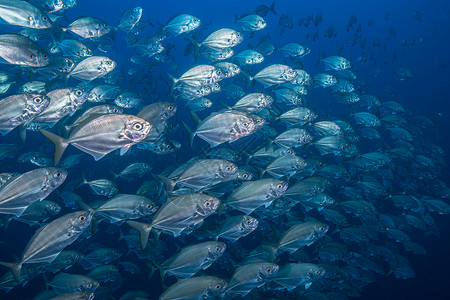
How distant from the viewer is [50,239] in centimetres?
329

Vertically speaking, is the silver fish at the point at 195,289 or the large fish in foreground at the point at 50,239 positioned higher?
the large fish in foreground at the point at 50,239

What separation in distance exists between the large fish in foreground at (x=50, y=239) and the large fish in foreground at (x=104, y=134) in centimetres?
91

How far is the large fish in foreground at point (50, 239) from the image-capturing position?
324 cm

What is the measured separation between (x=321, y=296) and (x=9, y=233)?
380 inches

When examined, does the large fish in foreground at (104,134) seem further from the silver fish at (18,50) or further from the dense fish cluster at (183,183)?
the silver fish at (18,50)

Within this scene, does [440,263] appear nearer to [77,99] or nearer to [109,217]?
[109,217]

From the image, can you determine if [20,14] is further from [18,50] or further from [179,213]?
[179,213]

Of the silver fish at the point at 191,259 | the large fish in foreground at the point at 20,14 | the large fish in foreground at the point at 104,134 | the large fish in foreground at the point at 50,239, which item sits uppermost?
the large fish in foreground at the point at 20,14

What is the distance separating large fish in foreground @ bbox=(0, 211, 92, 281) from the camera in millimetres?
3239

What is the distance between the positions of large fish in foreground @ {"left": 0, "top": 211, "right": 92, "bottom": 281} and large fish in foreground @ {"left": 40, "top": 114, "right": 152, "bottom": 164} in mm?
913

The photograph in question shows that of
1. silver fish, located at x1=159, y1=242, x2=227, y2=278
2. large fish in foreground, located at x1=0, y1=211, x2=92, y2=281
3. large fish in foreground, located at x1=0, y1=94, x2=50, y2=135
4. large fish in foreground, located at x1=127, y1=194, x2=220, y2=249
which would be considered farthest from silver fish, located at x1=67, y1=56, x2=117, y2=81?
silver fish, located at x1=159, y1=242, x2=227, y2=278

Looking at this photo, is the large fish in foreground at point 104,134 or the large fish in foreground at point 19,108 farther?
the large fish in foreground at point 19,108

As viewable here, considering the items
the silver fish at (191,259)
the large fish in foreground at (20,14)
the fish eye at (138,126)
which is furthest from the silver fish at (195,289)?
the large fish in foreground at (20,14)

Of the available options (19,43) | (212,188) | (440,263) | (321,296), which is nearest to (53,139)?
(19,43)
